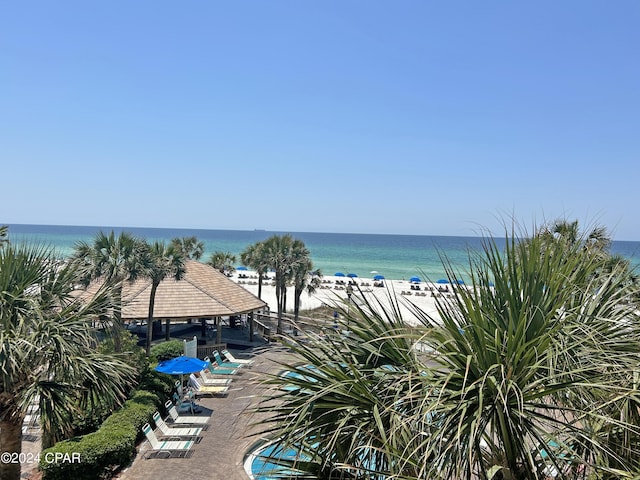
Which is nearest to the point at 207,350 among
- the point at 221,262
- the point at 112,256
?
the point at 112,256

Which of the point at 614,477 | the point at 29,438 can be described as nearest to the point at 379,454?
the point at 614,477

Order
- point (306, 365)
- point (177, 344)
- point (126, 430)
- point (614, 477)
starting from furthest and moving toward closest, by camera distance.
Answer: point (177, 344) → point (126, 430) → point (306, 365) → point (614, 477)

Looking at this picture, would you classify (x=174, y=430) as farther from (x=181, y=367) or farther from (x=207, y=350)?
(x=207, y=350)

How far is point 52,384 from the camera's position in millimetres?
7473

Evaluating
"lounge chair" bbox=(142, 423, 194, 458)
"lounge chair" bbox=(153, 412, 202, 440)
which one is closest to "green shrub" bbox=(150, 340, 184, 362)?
"lounge chair" bbox=(153, 412, 202, 440)

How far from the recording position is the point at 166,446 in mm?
11930

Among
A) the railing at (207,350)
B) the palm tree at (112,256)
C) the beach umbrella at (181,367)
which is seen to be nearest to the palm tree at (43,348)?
the beach umbrella at (181,367)

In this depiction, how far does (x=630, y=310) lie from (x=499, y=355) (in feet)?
7.02

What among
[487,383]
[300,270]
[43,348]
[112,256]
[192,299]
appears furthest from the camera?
[300,270]

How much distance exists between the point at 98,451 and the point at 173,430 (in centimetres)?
312

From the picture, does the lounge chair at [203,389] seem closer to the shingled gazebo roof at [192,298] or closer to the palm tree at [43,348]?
the shingled gazebo roof at [192,298]

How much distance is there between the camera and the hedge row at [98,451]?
9477mm

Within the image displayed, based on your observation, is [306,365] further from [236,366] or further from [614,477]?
[236,366]

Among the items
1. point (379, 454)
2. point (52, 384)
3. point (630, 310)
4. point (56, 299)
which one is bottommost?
point (52, 384)
